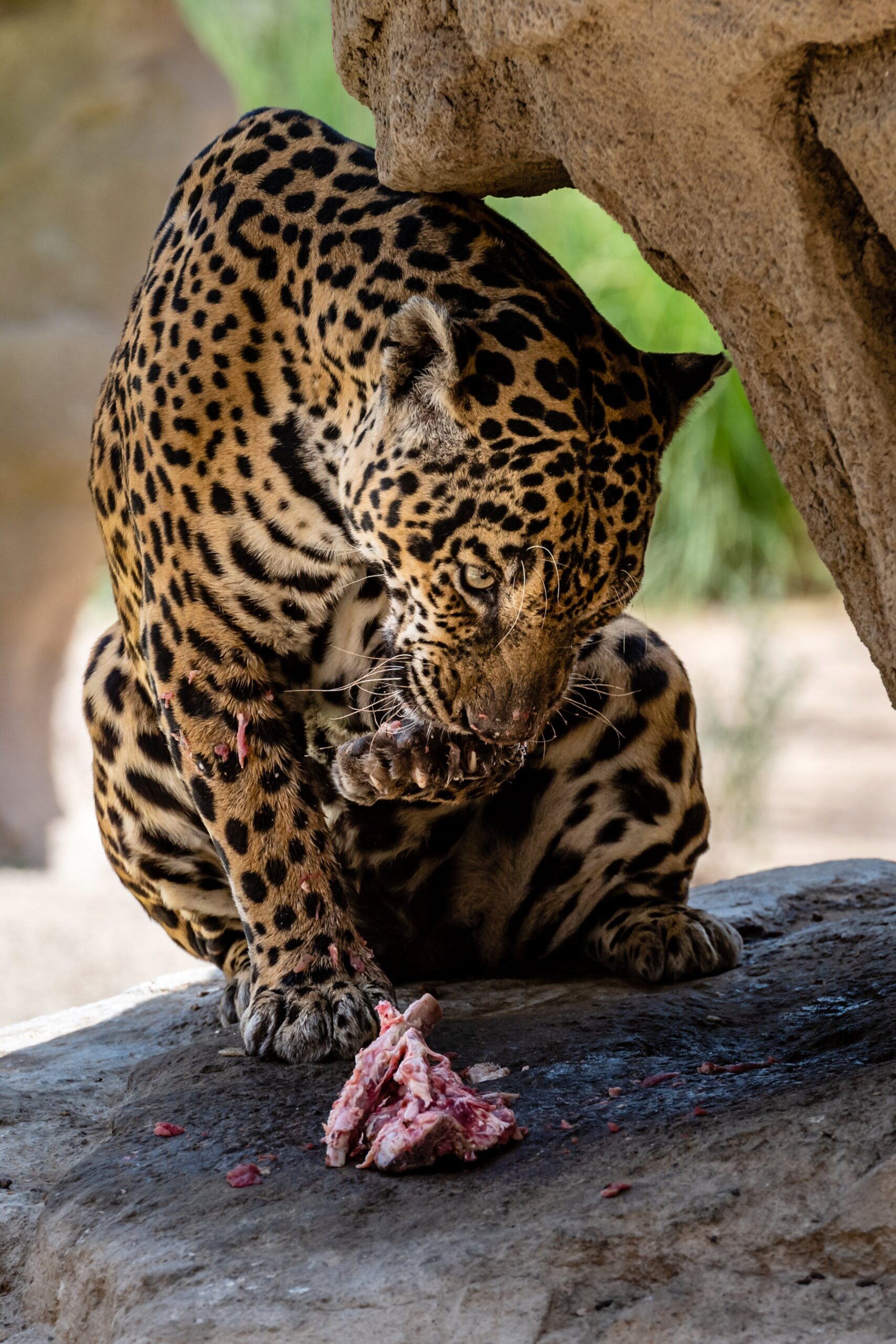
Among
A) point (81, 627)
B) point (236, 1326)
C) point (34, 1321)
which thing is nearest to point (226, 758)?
point (34, 1321)

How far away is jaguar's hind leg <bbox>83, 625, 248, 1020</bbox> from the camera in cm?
457

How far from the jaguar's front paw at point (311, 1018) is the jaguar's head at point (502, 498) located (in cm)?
71

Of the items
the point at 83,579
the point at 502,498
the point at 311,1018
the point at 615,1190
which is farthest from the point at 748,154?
the point at 83,579

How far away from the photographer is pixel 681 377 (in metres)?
3.87

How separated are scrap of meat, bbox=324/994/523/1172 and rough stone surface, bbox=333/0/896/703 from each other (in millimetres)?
1144

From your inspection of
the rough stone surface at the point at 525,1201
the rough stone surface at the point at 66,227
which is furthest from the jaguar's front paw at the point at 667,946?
the rough stone surface at the point at 66,227

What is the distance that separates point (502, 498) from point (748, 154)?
1004mm

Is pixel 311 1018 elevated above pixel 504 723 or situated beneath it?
situated beneath

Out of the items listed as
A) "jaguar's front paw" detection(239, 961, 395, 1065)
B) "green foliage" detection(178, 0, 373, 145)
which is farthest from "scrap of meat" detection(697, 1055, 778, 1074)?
"green foliage" detection(178, 0, 373, 145)

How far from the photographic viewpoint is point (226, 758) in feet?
13.0

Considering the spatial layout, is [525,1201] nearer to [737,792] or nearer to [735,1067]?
[735,1067]

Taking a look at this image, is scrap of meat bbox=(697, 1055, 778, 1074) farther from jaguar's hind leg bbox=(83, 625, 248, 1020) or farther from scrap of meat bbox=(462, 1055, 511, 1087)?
jaguar's hind leg bbox=(83, 625, 248, 1020)

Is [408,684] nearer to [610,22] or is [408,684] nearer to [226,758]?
[226,758]

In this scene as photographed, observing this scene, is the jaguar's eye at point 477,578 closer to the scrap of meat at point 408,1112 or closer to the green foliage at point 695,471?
the scrap of meat at point 408,1112
